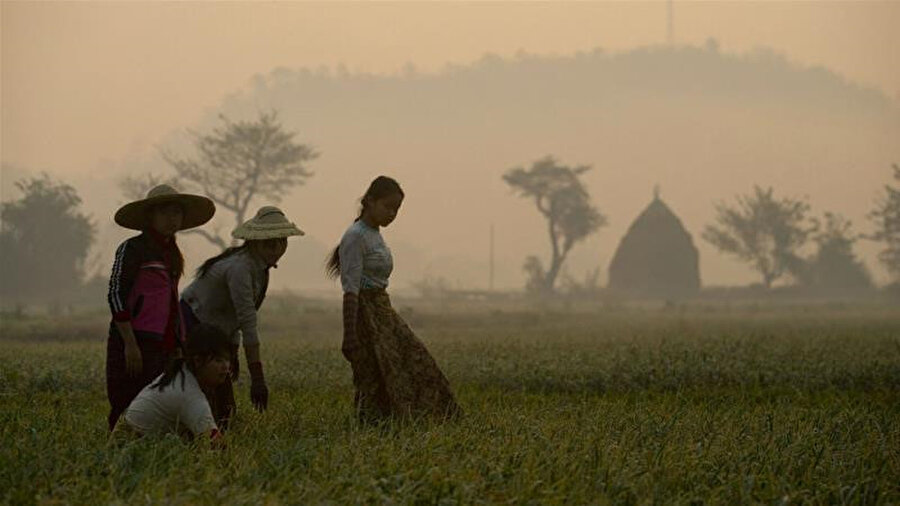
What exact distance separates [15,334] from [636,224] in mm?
47988

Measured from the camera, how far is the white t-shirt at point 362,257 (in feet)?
27.0

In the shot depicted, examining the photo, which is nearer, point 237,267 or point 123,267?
point 123,267

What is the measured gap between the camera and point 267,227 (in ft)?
25.7

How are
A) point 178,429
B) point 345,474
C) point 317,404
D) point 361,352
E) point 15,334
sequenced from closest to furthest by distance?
point 345,474 < point 178,429 < point 361,352 < point 317,404 < point 15,334

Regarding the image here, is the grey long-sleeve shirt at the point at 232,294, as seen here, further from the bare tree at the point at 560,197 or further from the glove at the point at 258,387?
the bare tree at the point at 560,197

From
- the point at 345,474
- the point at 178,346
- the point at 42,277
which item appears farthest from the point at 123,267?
the point at 42,277

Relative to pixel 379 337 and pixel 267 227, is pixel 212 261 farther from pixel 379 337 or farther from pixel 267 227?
pixel 379 337

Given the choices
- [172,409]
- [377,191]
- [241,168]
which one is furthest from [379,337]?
[241,168]

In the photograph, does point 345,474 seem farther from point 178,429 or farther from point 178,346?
point 178,346

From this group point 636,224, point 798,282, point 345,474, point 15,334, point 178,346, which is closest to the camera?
point 345,474

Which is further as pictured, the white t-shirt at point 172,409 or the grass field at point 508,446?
the white t-shirt at point 172,409

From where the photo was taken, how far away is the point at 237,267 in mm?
7738

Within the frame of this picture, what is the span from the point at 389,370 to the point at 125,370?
2.05m

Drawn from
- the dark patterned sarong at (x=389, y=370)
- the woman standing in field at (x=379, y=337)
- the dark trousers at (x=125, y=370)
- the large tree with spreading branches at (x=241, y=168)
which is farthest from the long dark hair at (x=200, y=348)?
the large tree with spreading branches at (x=241, y=168)
